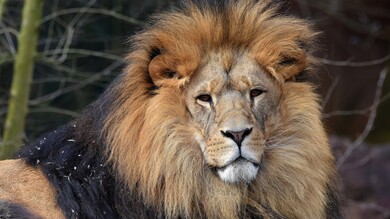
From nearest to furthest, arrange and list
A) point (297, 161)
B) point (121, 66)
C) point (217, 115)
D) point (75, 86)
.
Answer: point (217, 115) → point (297, 161) → point (121, 66) → point (75, 86)

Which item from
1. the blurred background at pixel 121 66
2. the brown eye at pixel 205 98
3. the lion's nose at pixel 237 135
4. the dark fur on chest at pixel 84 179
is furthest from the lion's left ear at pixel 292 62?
the blurred background at pixel 121 66

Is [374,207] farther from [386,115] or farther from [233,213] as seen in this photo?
[233,213]

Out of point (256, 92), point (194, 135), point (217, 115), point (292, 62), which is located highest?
point (292, 62)

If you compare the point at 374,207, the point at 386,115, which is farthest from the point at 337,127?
the point at 374,207

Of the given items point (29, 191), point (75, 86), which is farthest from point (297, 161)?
point (75, 86)

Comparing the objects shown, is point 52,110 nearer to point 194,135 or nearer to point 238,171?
point 194,135

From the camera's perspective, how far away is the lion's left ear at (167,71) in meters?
5.68

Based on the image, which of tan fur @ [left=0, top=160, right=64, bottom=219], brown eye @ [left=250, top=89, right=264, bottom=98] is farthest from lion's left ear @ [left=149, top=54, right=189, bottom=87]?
tan fur @ [left=0, top=160, right=64, bottom=219]

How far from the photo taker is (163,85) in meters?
5.72

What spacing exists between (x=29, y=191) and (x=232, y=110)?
1.24m

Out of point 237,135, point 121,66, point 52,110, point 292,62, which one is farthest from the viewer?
point 52,110

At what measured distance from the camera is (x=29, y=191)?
576 centimetres

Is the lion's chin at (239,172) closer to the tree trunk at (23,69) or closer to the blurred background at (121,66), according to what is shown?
the blurred background at (121,66)

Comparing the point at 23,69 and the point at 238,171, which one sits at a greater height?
the point at 23,69
